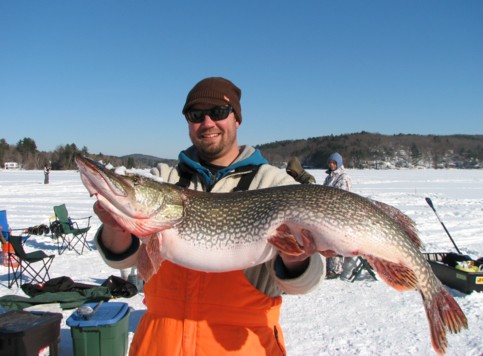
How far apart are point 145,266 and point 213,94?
1.13m

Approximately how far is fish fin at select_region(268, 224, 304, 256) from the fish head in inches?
22.9

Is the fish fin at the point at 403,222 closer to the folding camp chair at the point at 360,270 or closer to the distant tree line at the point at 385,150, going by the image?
the folding camp chair at the point at 360,270

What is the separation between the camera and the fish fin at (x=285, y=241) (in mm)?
2068

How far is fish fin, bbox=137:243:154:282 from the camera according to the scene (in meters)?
2.12

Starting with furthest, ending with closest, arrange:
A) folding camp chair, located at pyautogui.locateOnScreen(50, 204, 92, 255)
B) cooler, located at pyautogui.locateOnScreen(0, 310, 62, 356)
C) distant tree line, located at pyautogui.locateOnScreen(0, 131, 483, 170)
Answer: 1. distant tree line, located at pyautogui.locateOnScreen(0, 131, 483, 170)
2. folding camp chair, located at pyautogui.locateOnScreen(50, 204, 92, 255)
3. cooler, located at pyautogui.locateOnScreen(0, 310, 62, 356)

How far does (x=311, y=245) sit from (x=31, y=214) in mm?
14785

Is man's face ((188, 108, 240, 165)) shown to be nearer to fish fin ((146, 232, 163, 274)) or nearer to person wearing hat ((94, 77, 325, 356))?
person wearing hat ((94, 77, 325, 356))

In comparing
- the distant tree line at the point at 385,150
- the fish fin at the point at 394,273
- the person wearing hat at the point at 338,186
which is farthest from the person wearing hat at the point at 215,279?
the distant tree line at the point at 385,150

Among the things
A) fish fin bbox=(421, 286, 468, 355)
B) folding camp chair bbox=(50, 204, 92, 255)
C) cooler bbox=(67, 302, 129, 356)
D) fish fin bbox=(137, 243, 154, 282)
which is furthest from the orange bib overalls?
folding camp chair bbox=(50, 204, 92, 255)

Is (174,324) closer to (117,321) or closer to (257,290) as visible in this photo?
(257,290)

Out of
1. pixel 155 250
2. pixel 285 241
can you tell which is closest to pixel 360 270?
pixel 285 241

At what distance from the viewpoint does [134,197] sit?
2156mm

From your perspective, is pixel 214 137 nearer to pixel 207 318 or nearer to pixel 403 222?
pixel 207 318

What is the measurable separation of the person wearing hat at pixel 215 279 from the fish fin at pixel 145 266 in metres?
0.11
